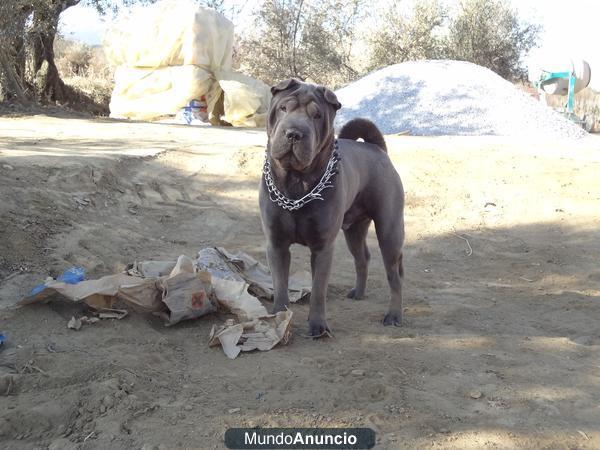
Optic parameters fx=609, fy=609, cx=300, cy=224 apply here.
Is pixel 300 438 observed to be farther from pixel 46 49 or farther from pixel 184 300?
pixel 46 49

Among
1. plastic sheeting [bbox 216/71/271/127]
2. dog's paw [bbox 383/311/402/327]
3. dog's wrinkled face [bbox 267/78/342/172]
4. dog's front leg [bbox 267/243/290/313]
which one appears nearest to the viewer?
dog's wrinkled face [bbox 267/78/342/172]

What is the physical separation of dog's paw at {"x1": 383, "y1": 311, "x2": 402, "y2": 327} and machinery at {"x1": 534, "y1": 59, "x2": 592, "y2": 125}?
1400cm

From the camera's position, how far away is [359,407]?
2.77 metres

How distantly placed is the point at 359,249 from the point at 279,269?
125 centimetres

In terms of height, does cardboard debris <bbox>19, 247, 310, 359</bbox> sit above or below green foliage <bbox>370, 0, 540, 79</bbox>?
below

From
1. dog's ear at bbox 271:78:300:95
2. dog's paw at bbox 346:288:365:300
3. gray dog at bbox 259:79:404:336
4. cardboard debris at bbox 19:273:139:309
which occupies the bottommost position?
dog's paw at bbox 346:288:365:300

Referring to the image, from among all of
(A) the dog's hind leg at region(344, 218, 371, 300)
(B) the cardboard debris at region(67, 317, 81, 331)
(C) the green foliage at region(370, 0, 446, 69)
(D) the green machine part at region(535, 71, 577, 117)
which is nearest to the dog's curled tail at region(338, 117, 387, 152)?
(A) the dog's hind leg at region(344, 218, 371, 300)

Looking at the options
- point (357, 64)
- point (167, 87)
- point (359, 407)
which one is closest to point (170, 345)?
point (359, 407)

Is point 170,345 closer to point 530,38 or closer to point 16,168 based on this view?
point 16,168

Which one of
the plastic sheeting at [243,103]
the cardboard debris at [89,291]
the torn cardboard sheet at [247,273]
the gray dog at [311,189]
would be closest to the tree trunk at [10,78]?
the plastic sheeting at [243,103]

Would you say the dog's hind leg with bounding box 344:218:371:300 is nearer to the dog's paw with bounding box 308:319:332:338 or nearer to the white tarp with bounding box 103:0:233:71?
the dog's paw with bounding box 308:319:332:338

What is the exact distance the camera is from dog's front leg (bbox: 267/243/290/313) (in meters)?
3.90

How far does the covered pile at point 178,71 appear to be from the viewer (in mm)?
13281

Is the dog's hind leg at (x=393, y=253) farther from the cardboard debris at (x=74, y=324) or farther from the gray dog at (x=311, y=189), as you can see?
the cardboard debris at (x=74, y=324)
